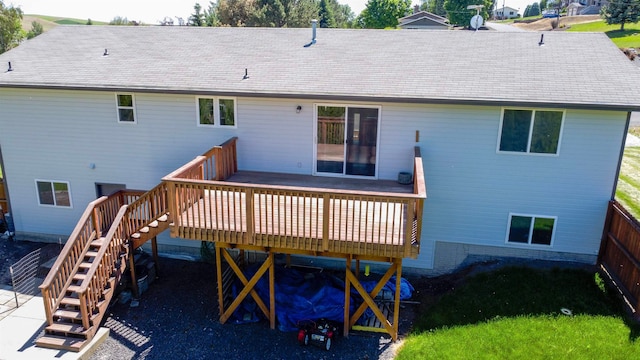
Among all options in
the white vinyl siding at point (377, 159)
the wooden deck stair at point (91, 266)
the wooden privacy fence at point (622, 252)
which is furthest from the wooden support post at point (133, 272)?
the wooden privacy fence at point (622, 252)

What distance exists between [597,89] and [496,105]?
222cm

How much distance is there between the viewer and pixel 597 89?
899 cm

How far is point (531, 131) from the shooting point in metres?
9.30

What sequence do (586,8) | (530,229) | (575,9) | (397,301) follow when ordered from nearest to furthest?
(397,301) → (530,229) → (586,8) → (575,9)

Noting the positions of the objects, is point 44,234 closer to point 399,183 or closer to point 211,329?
point 211,329

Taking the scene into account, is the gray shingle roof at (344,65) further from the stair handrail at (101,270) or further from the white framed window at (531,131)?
the stair handrail at (101,270)

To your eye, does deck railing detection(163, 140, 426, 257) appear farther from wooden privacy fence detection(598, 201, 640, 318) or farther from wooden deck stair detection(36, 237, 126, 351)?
wooden privacy fence detection(598, 201, 640, 318)

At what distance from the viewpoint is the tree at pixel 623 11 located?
52.8 metres

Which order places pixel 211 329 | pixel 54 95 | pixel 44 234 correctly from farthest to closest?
A: pixel 44 234 → pixel 54 95 → pixel 211 329

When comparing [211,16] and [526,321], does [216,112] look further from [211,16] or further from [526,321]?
[211,16]

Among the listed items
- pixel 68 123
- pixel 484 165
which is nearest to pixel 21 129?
pixel 68 123

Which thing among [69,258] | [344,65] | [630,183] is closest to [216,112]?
[344,65]

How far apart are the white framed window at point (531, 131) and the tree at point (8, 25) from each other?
3191 cm

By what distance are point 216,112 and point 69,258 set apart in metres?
4.58
